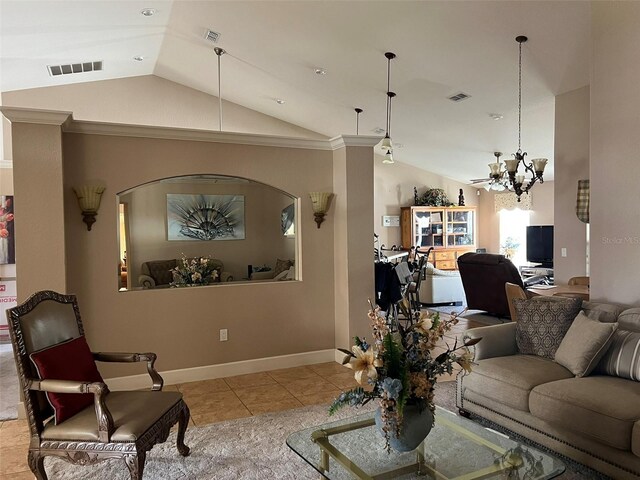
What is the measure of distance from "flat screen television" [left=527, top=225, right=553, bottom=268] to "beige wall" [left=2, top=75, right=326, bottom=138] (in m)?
5.36

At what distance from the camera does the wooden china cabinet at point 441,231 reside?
392 inches

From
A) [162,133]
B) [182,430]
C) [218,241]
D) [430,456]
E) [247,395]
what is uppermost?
[162,133]

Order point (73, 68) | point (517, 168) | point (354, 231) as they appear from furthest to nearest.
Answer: point (73, 68), point (517, 168), point (354, 231)

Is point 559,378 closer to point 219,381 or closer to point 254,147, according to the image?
point 219,381

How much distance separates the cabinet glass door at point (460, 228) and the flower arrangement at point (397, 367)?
28.3 ft

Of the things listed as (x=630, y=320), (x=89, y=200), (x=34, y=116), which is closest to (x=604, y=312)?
(x=630, y=320)

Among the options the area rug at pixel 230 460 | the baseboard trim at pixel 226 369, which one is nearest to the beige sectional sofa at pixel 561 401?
the area rug at pixel 230 460

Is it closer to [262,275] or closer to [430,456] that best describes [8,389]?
[262,275]

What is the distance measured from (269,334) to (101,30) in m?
3.93

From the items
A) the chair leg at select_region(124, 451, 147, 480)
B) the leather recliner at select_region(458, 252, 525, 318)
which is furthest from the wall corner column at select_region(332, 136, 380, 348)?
the leather recliner at select_region(458, 252, 525, 318)

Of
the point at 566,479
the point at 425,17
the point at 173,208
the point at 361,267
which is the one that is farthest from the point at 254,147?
the point at 566,479

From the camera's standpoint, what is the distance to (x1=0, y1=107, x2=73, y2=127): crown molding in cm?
334

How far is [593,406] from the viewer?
7.90ft

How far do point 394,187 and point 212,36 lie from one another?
549 centimetres
